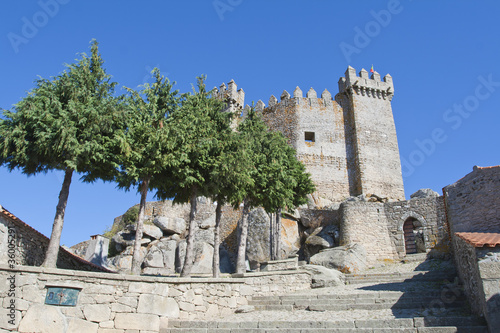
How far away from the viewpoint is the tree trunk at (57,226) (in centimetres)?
997

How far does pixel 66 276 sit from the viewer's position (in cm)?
829

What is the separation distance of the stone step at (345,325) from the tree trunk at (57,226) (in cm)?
354

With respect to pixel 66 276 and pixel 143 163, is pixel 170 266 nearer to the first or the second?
pixel 143 163

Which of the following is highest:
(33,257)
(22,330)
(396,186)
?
(396,186)

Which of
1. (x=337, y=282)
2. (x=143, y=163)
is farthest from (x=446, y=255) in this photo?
(x=143, y=163)

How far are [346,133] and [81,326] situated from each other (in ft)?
92.0

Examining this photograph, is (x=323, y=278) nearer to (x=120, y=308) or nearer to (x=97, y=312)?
(x=120, y=308)

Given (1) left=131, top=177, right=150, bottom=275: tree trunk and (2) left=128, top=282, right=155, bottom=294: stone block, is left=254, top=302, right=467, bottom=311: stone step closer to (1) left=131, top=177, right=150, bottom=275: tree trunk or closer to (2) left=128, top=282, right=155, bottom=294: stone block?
(2) left=128, top=282, right=155, bottom=294: stone block

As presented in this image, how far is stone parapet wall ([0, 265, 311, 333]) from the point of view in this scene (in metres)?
7.78

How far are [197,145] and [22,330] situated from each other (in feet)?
21.6

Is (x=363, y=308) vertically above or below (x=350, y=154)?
below

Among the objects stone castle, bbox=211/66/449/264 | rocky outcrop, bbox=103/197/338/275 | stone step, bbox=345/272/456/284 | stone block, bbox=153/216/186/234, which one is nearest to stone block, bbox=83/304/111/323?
stone step, bbox=345/272/456/284

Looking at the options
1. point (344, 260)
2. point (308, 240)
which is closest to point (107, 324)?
point (344, 260)

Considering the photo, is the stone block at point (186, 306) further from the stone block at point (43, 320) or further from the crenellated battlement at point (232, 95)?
the crenellated battlement at point (232, 95)
